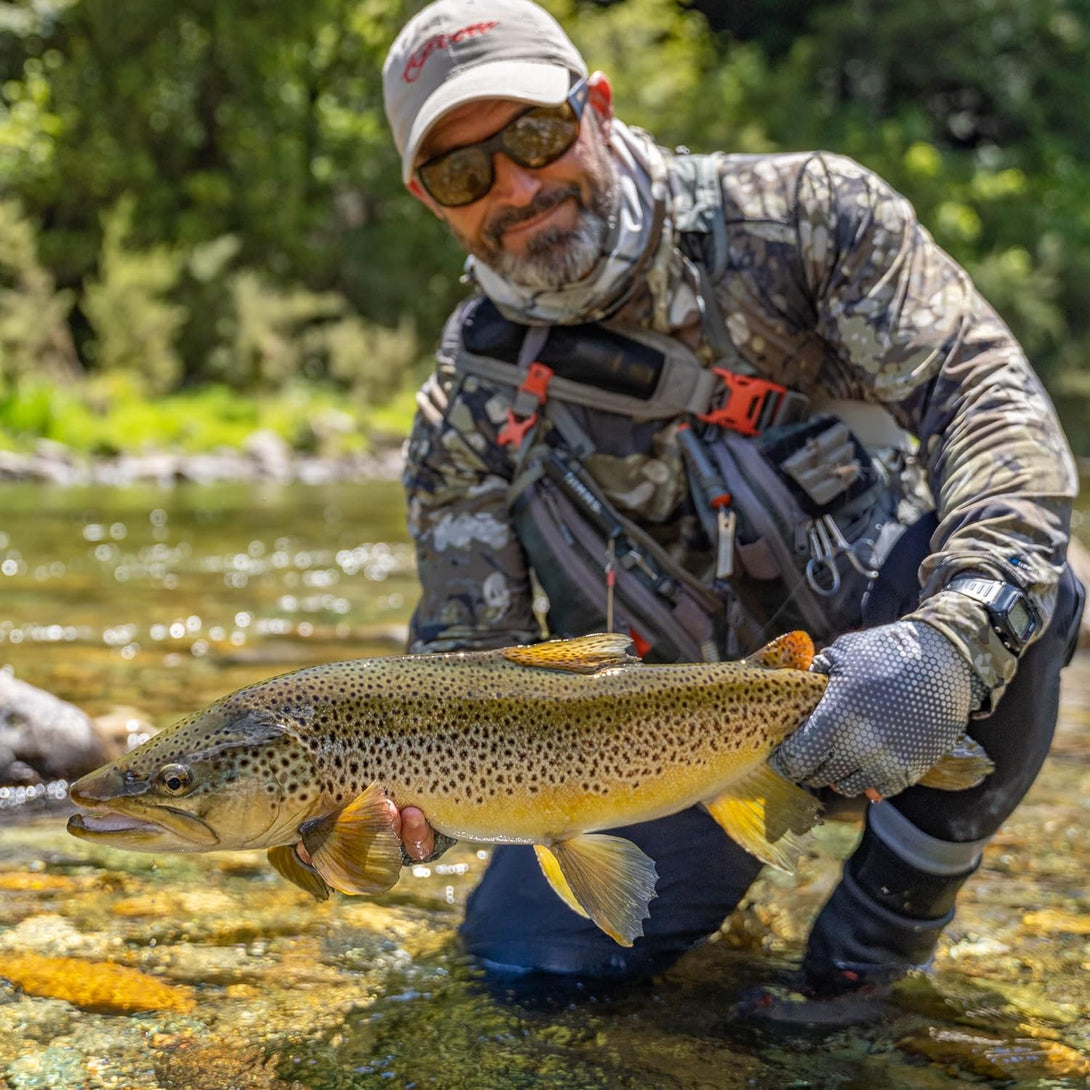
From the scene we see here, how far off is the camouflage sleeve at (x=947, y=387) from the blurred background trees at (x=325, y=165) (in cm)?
1685

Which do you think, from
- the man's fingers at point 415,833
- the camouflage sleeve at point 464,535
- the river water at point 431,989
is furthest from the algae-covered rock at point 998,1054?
the camouflage sleeve at point 464,535

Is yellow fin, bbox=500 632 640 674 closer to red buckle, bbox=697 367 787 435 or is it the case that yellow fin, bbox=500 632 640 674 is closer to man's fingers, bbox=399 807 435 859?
man's fingers, bbox=399 807 435 859

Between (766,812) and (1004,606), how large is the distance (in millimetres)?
621

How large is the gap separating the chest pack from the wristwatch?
0.67 meters

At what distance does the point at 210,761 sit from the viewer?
8.02 ft

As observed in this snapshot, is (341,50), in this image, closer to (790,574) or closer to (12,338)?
(12,338)

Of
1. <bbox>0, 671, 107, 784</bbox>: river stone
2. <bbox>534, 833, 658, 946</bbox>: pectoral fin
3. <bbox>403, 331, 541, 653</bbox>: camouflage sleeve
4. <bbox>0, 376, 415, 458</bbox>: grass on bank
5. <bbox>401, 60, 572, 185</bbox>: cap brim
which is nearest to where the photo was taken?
<bbox>534, 833, 658, 946</bbox>: pectoral fin

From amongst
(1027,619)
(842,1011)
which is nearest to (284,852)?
(842,1011)

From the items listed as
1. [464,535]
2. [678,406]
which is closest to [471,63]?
[678,406]

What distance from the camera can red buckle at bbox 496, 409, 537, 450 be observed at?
3.52 m

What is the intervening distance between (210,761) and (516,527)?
1403 mm

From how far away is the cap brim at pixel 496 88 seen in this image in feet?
10.8

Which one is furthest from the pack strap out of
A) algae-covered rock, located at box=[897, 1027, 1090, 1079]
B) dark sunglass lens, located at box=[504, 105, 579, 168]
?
algae-covered rock, located at box=[897, 1027, 1090, 1079]

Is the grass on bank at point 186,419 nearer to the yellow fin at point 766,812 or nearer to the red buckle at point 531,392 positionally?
the red buckle at point 531,392
